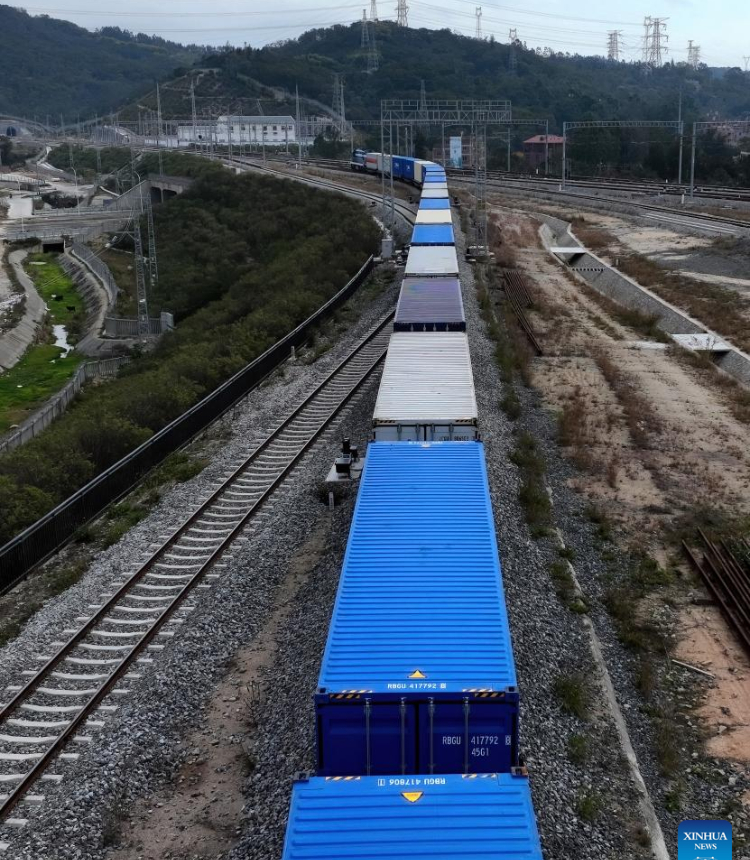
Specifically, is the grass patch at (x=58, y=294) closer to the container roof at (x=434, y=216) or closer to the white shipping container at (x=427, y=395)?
the container roof at (x=434, y=216)

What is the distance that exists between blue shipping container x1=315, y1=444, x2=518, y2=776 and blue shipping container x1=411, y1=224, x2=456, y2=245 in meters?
30.2

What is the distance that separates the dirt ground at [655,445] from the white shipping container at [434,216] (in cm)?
887

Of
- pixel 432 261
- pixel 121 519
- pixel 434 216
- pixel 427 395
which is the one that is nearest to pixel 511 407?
pixel 427 395

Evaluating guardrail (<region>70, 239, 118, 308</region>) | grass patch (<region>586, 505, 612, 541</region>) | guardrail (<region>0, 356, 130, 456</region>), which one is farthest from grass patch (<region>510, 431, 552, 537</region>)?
guardrail (<region>70, 239, 118, 308</region>)

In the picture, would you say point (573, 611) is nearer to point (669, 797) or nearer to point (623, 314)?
point (669, 797)

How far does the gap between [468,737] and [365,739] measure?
3.72ft

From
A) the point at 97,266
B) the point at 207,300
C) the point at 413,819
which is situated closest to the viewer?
the point at 413,819

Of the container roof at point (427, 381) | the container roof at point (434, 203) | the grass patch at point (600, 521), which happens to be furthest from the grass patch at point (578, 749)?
the container roof at point (434, 203)

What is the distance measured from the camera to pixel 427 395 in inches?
787

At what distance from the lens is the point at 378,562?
12445mm

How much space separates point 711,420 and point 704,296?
20170 mm

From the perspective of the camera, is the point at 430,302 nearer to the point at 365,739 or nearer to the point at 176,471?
the point at 176,471

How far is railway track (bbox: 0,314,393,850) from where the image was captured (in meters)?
12.4

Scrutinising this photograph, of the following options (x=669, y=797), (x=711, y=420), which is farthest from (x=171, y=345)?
(x=669, y=797)
